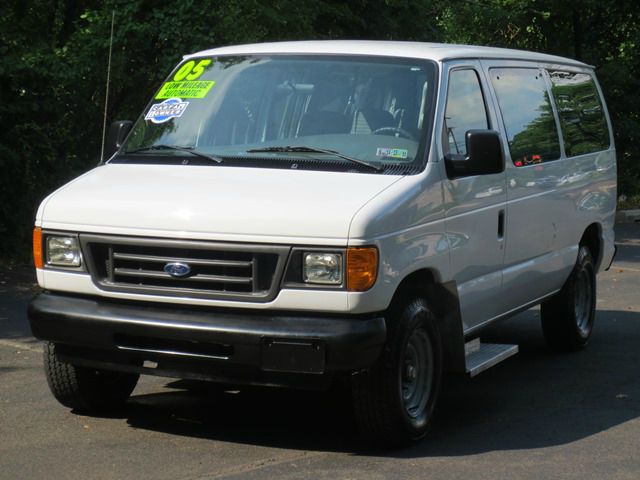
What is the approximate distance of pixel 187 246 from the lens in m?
6.21

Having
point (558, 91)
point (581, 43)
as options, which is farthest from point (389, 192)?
point (581, 43)

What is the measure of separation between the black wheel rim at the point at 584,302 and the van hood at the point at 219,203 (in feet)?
11.5

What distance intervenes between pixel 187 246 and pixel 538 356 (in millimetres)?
4049

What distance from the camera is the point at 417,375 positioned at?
6.77m

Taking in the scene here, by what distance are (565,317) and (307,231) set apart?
3936mm

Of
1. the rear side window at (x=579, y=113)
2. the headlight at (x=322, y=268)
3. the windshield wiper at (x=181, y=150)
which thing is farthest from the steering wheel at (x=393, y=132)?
the rear side window at (x=579, y=113)

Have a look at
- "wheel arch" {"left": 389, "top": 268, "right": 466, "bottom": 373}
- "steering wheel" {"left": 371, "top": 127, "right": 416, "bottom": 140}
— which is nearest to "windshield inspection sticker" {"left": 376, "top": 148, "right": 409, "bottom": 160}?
"steering wheel" {"left": 371, "top": 127, "right": 416, "bottom": 140}

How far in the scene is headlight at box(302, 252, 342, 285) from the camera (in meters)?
6.04

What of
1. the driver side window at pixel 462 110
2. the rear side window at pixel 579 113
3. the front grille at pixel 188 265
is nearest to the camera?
the front grille at pixel 188 265

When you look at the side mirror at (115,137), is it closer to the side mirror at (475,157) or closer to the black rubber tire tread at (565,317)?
the side mirror at (475,157)

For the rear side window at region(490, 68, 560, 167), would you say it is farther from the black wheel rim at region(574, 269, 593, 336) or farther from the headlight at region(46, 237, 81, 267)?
the headlight at region(46, 237, 81, 267)

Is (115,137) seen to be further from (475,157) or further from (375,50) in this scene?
(475,157)

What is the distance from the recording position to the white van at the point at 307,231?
608 centimetres

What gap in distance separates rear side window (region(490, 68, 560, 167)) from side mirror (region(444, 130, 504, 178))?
999mm
